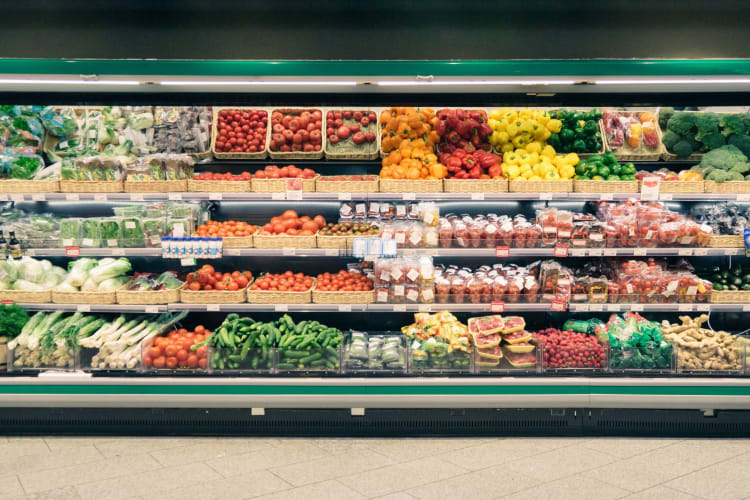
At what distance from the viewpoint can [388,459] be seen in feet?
11.9

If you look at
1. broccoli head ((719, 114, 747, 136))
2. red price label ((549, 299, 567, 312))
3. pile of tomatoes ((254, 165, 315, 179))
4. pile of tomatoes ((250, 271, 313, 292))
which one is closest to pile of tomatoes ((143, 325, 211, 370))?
pile of tomatoes ((250, 271, 313, 292))

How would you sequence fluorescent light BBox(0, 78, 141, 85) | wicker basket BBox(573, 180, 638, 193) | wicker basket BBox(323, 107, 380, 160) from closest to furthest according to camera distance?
fluorescent light BBox(0, 78, 141, 85) < wicker basket BBox(573, 180, 638, 193) < wicker basket BBox(323, 107, 380, 160)

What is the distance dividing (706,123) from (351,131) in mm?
2835

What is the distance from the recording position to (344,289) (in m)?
4.27

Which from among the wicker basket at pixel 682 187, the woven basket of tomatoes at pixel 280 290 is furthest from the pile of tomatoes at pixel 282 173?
the wicker basket at pixel 682 187

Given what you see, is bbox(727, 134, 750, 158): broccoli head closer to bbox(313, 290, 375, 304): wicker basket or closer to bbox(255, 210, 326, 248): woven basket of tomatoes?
bbox(313, 290, 375, 304): wicker basket

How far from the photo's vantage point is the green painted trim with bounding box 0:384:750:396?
390 centimetres

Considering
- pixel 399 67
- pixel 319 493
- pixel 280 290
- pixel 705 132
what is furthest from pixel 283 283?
pixel 705 132

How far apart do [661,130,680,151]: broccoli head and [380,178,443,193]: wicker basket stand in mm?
1965

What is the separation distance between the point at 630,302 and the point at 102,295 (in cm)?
403

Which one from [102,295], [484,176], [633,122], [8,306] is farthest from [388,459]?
[633,122]

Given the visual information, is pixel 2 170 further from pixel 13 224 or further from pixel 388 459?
pixel 388 459

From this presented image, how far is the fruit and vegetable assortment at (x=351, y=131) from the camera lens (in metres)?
4.57

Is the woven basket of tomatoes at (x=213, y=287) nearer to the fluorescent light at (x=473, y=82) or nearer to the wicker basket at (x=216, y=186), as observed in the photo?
the wicker basket at (x=216, y=186)
